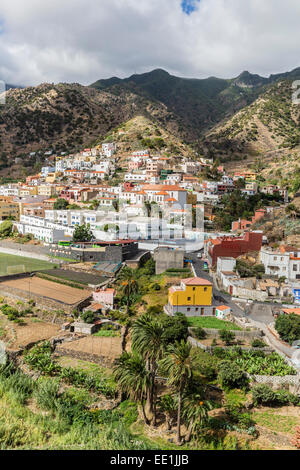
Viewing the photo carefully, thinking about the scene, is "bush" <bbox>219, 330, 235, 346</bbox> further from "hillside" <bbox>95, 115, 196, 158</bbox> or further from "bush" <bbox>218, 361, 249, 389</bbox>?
"hillside" <bbox>95, 115, 196, 158</bbox>

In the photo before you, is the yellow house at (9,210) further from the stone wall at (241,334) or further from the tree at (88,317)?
the stone wall at (241,334)

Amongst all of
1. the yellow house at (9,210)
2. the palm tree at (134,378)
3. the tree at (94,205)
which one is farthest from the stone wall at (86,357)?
the yellow house at (9,210)

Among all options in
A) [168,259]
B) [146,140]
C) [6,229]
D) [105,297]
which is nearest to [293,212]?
[168,259]

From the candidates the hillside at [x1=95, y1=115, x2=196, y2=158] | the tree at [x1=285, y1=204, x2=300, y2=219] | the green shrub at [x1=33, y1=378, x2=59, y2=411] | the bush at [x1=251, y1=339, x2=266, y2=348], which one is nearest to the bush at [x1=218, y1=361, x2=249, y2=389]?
the bush at [x1=251, y1=339, x2=266, y2=348]

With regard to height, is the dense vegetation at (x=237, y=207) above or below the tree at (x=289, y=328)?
above
